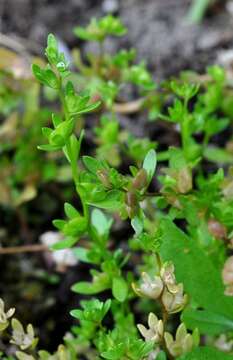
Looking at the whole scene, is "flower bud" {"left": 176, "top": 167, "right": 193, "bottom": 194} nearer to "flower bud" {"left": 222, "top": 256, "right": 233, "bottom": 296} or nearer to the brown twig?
"flower bud" {"left": 222, "top": 256, "right": 233, "bottom": 296}

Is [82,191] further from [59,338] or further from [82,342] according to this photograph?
[59,338]

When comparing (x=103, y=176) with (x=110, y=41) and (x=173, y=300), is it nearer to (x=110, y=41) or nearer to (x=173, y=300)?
(x=173, y=300)

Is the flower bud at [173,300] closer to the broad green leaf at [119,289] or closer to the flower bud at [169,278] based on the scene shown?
the flower bud at [169,278]

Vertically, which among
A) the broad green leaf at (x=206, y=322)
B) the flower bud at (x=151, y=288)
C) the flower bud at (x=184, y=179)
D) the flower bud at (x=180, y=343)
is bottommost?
the broad green leaf at (x=206, y=322)

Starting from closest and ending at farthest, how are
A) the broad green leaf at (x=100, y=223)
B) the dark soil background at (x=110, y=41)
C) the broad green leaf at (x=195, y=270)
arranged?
the broad green leaf at (x=195, y=270) < the broad green leaf at (x=100, y=223) < the dark soil background at (x=110, y=41)

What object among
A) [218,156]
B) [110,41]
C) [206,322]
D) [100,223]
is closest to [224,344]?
[206,322]

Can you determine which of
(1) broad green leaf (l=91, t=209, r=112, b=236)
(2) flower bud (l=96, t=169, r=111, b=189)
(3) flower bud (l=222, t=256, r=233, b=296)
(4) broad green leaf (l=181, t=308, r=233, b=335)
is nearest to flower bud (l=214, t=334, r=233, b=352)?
(4) broad green leaf (l=181, t=308, r=233, b=335)

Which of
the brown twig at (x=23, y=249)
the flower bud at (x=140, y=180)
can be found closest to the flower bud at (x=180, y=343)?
the flower bud at (x=140, y=180)
